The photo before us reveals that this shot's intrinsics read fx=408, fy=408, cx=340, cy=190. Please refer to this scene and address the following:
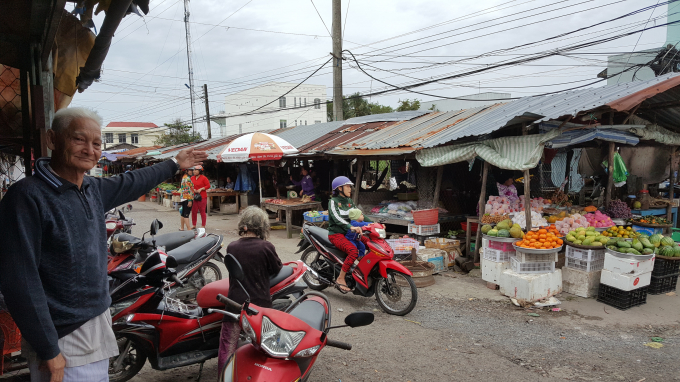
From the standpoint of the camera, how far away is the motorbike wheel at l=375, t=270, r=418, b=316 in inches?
212

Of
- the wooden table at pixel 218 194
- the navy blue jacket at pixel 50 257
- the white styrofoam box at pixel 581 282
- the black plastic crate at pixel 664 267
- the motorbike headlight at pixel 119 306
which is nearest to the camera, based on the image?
the navy blue jacket at pixel 50 257

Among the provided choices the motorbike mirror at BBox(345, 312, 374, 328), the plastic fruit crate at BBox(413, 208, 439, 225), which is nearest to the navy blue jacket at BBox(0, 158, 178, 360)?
the motorbike mirror at BBox(345, 312, 374, 328)

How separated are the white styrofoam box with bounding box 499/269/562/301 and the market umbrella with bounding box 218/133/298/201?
5904 mm

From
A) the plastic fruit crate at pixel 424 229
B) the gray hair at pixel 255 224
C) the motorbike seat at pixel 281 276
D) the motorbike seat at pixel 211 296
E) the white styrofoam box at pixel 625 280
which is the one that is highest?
the gray hair at pixel 255 224

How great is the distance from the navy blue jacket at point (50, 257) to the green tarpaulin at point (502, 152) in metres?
6.43

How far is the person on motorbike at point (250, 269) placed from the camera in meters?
3.23

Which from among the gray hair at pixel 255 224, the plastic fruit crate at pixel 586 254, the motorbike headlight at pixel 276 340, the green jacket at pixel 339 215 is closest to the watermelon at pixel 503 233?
the plastic fruit crate at pixel 586 254

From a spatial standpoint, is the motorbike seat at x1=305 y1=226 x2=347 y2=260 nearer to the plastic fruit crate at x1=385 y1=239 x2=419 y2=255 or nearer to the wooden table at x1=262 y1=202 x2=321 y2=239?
the plastic fruit crate at x1=385 y1=239 x2=419 y2=255

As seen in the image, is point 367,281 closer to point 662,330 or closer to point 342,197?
point 342,197

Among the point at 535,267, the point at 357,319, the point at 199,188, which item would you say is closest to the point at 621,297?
the point at 535,267

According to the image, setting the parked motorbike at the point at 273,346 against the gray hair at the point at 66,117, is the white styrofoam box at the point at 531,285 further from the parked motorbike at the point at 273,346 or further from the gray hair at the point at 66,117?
the gray hair at the point at 66,117

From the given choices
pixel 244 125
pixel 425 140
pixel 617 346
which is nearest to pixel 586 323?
pixel 617 346

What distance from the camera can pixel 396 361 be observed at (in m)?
4.17

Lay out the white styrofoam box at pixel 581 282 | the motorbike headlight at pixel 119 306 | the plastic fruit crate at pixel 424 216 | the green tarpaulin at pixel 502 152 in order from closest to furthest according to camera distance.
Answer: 1. the motorbike headlight at pixel 119 306
2. the white styrofoam box at pixel 581 282
3. the green tarpaulin at pixel 502 152
4. the plastic fruit crate at pixel 424 216
